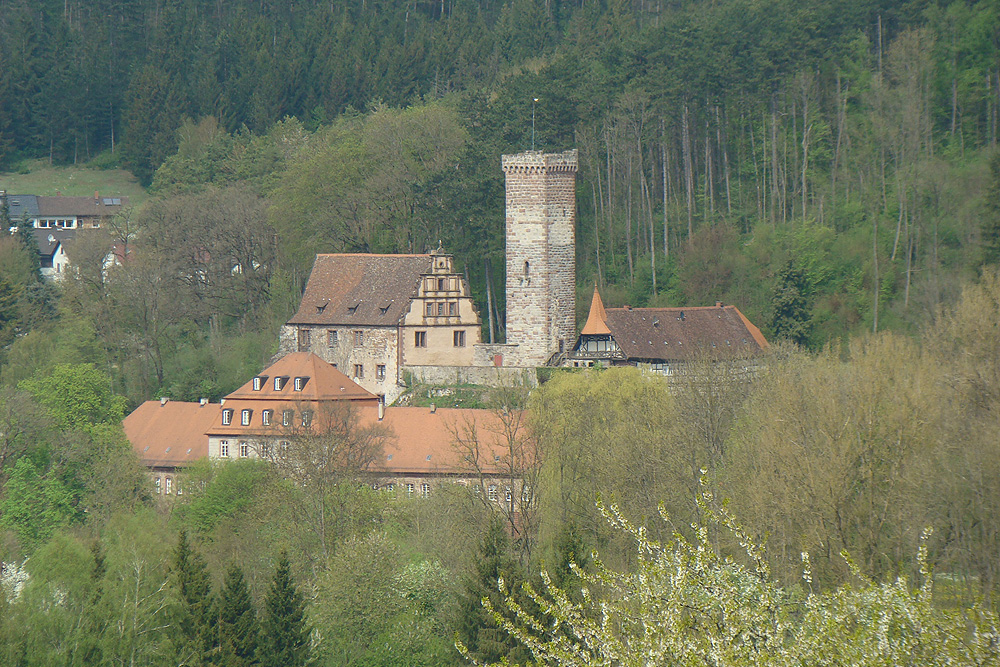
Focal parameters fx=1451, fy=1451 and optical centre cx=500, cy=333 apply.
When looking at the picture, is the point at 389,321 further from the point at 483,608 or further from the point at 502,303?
the point at 483,608

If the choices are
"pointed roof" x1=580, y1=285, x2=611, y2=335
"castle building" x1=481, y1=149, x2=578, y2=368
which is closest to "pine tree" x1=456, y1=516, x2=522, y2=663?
"castle building" x1=481, y1=149, x2=578, y2=368

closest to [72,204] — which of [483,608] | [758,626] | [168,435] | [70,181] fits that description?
[70,181]

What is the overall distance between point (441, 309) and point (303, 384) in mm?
5746

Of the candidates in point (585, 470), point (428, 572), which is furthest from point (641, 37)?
point (428, 572)

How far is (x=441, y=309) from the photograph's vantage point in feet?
167

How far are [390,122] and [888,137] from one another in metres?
20.9

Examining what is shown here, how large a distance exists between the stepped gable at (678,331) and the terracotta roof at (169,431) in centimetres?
1443

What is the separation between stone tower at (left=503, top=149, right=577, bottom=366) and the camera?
48094 mm

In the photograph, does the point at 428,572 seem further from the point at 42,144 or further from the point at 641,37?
the point at 42,144

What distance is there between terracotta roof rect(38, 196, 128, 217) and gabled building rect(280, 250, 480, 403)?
44.4 m

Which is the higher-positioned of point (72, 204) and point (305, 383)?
point (72, 204)

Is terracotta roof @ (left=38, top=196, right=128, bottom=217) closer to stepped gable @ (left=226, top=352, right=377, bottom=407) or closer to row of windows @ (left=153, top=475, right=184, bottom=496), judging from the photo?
stepped gable @ (left=226, top=352, right=377, bottom=407)

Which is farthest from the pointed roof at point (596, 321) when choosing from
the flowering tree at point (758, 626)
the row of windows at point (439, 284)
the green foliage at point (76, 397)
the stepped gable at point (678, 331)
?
the flowering tree at point (758, 626)

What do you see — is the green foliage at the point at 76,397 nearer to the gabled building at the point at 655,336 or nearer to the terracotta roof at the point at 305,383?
the terracotta roof at the point at 305,383
